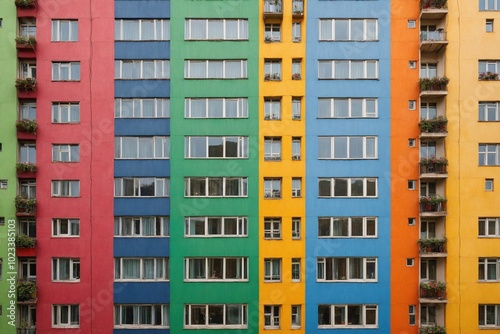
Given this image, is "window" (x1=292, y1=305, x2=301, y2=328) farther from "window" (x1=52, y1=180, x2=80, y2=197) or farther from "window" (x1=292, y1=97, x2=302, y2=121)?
"window" (x1=52, y1=180, x2=80, y2=197)

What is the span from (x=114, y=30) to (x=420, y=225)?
2592 centimetres

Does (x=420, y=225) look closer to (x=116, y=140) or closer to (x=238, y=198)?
(x=238, y=198)

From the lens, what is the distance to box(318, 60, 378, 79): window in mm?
26047

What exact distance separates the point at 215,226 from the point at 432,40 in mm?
20119

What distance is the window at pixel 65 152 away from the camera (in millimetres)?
25781

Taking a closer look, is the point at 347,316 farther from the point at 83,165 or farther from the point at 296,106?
the point at 83,165

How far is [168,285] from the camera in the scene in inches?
1006

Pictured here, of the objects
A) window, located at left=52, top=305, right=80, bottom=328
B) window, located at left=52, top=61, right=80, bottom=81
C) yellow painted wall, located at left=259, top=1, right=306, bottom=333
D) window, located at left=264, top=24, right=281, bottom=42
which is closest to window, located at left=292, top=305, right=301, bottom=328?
A: yellow painted wall, located at left=259, top=1, right=306, bottom=333

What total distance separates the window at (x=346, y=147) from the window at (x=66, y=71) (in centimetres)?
1813

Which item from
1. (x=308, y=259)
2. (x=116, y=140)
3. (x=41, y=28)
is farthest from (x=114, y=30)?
(x=308, y=259)

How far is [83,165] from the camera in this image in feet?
84.0

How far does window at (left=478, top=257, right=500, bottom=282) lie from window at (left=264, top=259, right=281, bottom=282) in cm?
1417

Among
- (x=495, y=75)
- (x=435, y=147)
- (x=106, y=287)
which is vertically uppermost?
(x=495, y=75)

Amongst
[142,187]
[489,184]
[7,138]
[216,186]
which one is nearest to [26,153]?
[7,138]
